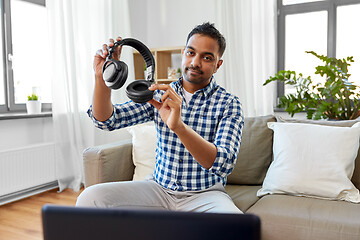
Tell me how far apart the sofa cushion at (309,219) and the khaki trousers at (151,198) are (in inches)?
9.0

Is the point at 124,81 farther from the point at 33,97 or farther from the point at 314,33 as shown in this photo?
the point at 314,33

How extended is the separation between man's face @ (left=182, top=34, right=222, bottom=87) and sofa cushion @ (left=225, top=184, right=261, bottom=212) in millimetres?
670

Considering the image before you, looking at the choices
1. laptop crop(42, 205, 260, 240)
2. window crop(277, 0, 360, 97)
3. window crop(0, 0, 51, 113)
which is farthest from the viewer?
window crop(277, 0, 360, 97)

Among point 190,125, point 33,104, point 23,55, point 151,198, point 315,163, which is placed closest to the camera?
point 151,198

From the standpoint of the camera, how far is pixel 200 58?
1.39m

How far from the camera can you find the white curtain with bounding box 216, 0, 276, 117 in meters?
3.37

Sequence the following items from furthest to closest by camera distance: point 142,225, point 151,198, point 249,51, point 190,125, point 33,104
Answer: point 249,51 < point 33,104 < point 190,125 < point 151,198 < point 142,225

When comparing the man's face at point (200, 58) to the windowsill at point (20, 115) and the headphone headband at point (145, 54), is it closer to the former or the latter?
the headphone headband at point (145, 54)

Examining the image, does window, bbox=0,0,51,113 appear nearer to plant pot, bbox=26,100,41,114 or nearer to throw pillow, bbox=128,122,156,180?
plant pot, bbox=26,100,41,114

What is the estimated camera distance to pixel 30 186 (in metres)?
3.02

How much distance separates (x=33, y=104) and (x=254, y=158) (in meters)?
2.07

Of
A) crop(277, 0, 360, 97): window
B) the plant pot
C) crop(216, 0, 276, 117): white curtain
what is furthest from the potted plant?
crop(277, 0, 360, 97): window

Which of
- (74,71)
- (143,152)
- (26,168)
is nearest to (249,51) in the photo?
(74,71)

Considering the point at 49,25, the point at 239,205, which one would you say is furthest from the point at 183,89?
the point at 49,25
